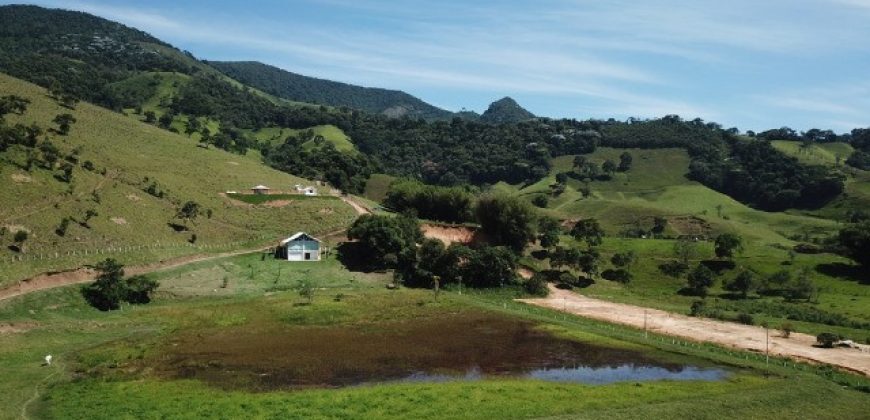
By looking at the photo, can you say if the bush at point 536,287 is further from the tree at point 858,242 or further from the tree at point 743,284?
the tree at point 858,242

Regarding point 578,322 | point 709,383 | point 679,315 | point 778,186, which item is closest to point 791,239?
point 778,186

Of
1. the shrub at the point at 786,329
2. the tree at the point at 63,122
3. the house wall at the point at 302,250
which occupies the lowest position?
the house wall at the point at 302,250

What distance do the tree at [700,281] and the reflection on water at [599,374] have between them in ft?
129

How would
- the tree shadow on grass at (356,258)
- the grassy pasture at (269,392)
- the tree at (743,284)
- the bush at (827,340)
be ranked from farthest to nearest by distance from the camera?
the tree shadow on grass at (356,258) → the tree at (743,284) → the bush at (827,340) → the grassy pasture at (269,392)

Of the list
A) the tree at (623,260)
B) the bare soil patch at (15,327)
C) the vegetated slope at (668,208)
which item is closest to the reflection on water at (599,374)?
the bare soil patch at (15,327)

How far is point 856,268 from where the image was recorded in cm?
8931

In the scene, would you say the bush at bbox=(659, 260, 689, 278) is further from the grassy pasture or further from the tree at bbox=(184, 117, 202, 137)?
the tree at bbox=(184, 117, 202, 137)

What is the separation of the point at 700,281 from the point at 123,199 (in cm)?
7344

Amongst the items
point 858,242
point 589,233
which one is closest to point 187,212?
point 589,233

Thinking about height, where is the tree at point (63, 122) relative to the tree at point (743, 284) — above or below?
above

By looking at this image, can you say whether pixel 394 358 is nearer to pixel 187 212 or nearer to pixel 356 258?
pixel 356 258

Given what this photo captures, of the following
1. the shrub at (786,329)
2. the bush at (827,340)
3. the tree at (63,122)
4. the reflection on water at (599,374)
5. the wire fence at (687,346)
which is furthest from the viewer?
the tree at (63,122)

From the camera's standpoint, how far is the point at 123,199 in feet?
269

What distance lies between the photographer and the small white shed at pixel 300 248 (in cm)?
8006
